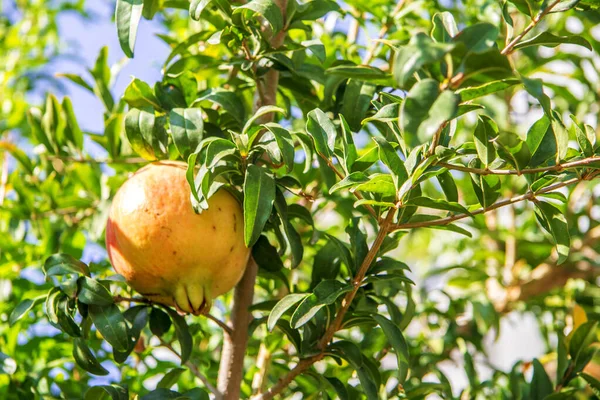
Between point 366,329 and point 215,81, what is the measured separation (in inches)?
18.1

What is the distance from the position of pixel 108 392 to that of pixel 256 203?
0.93 ft

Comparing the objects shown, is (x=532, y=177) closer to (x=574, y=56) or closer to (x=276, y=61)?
(x=276, y=61)

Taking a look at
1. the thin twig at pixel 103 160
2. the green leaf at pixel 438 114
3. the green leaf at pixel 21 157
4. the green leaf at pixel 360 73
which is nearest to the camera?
the green leaf at pixel 438 114

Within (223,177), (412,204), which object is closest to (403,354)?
(412,204)

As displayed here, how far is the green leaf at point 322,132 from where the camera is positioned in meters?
0.75

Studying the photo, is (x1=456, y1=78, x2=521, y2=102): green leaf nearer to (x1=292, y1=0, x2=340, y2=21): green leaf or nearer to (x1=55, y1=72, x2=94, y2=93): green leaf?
(x1=292, y1=0, x2=340, y2=21): green leaf

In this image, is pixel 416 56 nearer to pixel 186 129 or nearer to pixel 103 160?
pixel 186 129

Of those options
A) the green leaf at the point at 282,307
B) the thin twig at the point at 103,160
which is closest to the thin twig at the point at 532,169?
the green leaf at the point at 282,307

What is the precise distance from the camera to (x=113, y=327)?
2.70 ft

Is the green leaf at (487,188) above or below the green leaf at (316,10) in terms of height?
below

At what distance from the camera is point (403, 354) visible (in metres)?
0.79

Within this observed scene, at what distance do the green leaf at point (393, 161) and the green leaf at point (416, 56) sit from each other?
18 centimetres

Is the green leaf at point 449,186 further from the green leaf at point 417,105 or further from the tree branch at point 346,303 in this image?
the green leaf at point 417,105

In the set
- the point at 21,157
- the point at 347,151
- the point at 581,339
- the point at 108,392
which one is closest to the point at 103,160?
the point at 21,157
